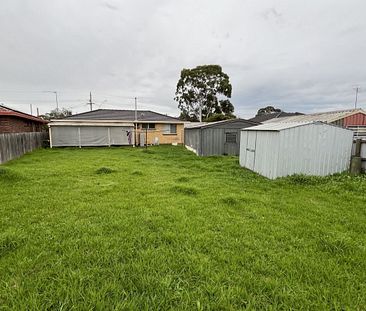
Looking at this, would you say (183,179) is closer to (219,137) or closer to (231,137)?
(219,137)

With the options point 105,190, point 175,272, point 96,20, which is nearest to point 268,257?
point 175,272

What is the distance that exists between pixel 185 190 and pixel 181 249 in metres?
2.78

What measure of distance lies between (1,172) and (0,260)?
5202mm

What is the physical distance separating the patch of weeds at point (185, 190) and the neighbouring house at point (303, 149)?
291cm

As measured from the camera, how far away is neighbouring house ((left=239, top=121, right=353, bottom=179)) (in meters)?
6.66

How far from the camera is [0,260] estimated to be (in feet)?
8.55

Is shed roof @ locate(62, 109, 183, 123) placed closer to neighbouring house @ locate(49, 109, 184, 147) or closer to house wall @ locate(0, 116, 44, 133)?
neighbouring house @ locate(49, 109, 184, 147)

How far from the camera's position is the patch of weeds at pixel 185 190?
18.2ft

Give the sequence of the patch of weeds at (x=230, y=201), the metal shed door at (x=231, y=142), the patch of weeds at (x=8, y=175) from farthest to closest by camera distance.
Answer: the metal shed door at (x=231, y=142), the patch of weeds at (x=8, y=175), the patch of weeds at (x=230, y=201)

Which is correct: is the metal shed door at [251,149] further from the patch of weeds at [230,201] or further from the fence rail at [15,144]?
the fence rail at [15,144]

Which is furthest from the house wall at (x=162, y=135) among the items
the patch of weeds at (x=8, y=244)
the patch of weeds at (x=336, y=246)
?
the patch of weeds at (x=336, y=246)

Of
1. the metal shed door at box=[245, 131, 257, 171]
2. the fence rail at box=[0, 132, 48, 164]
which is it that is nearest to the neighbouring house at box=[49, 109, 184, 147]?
the fence rail at box=[0, 132, 48, 164]

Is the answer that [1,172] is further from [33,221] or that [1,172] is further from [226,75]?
[226,75]

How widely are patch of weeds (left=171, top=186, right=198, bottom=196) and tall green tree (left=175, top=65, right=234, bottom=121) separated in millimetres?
31029
